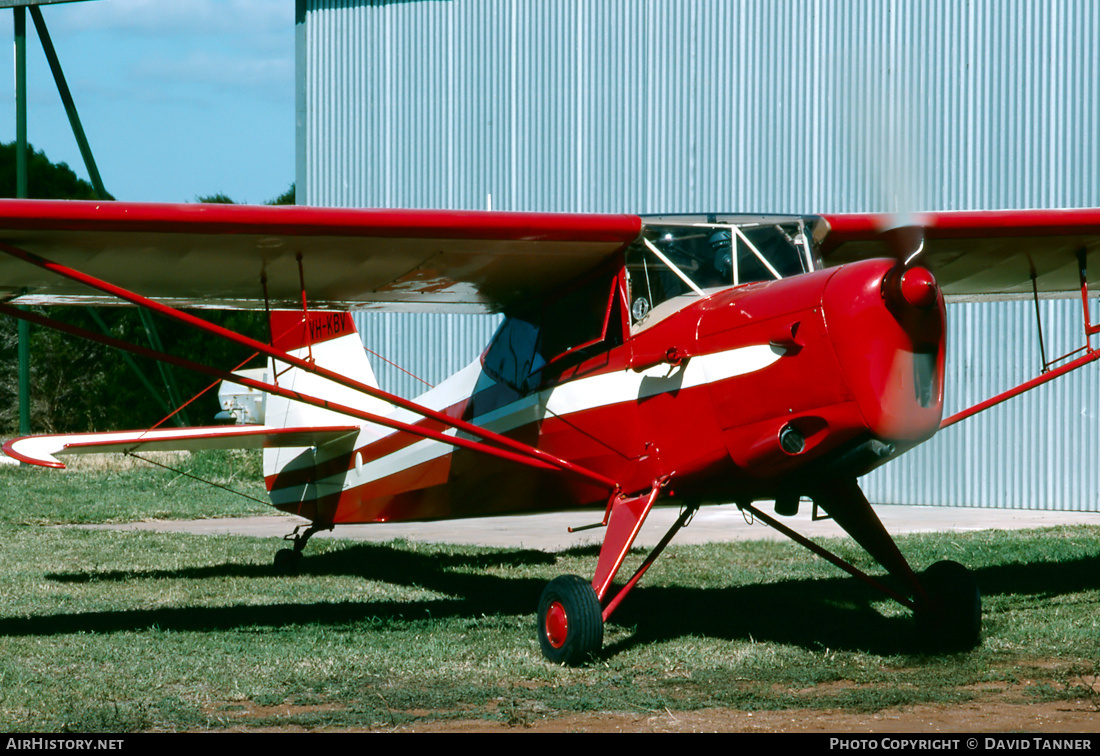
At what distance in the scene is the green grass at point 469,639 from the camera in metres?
4.97

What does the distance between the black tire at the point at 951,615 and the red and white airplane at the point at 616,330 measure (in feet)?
0.04

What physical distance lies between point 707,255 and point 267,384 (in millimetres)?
2633

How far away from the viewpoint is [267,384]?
6332 mm

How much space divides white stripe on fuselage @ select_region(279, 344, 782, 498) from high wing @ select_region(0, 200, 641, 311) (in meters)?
0.77

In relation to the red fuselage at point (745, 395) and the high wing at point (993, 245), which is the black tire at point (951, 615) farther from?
the high wing at point (993, 245)

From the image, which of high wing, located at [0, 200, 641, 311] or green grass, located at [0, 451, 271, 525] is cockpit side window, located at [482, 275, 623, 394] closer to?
high wing, located at [0, 200, 641, 311]

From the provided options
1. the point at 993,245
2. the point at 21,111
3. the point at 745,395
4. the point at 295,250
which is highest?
the point at 21,111

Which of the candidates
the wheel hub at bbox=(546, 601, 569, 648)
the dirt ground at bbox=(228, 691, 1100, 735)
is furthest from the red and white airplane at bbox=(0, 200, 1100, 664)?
the dirt ground at bbox=(228, 691, 1100, 735)

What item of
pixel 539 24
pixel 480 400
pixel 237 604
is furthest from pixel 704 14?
pixel 237 604

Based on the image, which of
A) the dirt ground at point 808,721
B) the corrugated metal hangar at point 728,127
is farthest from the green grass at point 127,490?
the dirt ground at point 808,721

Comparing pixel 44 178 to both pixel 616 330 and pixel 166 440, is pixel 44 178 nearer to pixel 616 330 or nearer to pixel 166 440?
pixel 166 440

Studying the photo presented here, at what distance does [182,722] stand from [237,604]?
3413 mm

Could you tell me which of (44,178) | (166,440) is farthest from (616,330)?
(44,178)
